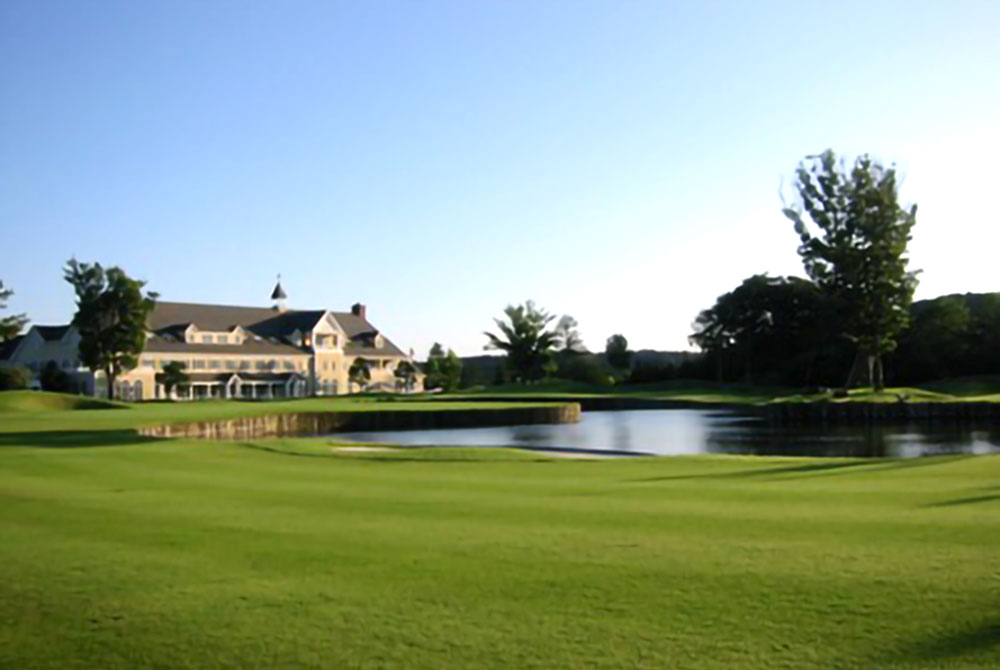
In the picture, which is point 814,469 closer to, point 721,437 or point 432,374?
point 721,437

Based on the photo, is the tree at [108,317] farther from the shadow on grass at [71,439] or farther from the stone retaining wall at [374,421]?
the shadow on grass at [71,439]

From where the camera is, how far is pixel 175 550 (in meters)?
8.62

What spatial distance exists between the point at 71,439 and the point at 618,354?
94.2 m

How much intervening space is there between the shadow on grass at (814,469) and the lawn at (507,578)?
2279 mm

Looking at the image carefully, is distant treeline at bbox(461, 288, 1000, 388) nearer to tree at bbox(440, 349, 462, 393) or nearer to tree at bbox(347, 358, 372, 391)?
tree at bbox(440, 349, 462, 393)

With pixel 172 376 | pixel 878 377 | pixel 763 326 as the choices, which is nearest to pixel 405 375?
pixel 172 376

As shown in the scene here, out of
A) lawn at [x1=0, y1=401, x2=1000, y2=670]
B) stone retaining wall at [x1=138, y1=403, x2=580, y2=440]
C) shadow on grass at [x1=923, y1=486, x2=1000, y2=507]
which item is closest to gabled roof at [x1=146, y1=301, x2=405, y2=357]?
stone retaining wall at [x1=138, y1=403, x2=580, y2=440]

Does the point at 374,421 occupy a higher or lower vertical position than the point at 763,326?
lower

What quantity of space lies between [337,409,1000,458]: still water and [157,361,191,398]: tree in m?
40.2

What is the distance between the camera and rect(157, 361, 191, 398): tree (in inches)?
3164

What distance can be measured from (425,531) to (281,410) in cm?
4484

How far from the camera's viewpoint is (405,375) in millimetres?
103625

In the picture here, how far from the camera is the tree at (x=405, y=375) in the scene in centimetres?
10344

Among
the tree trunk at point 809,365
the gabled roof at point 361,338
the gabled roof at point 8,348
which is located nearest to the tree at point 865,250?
the tree trunk at point 809,365
